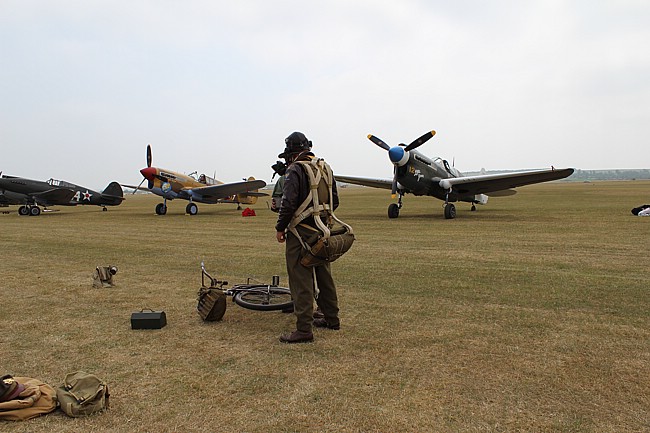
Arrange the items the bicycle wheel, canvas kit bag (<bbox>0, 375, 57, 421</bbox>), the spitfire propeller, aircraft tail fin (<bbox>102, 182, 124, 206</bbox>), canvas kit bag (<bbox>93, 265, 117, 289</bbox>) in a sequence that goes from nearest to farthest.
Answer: canvas kit bag (<bbox>0, 375, 57, 421</bbox>) → the bicycle wheel → canvas kit bag (<bbox>93, 265, 117, 289</bbox>) → the spitfire propeller → aircraft tail fin (<bbox>102, 182, 124, 206</bbox>)

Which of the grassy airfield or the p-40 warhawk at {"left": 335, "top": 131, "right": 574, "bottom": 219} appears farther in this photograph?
the p-40 warhawk at {"left": 335, "top": 131, "right": 574, "bottom": 219}

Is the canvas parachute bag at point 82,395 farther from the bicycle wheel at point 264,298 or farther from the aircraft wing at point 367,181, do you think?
the aircraft wing at point 367,181

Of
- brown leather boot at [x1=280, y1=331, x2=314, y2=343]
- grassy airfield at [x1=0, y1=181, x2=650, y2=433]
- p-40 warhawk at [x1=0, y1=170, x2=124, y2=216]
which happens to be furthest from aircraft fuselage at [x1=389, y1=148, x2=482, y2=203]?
p-40 warhawk at [x1=0, y1=170, x2=124, y2=216]

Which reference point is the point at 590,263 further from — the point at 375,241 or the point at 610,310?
the point at 375,241

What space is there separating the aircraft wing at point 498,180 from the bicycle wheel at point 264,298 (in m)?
14.3

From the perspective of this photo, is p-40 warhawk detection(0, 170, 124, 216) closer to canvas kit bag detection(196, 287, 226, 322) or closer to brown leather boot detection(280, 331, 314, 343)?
canvas kit bag detection(196, 287, 226, 322)

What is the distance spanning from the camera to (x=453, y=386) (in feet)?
10.7

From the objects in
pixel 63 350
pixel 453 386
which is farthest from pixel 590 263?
pixel 63 350

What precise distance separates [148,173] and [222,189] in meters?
4.05

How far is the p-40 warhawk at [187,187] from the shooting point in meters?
24.2

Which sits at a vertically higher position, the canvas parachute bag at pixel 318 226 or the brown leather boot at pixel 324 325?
the canvas parachute bag at pixel 318 226

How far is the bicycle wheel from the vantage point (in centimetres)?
518

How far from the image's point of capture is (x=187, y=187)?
25359mm

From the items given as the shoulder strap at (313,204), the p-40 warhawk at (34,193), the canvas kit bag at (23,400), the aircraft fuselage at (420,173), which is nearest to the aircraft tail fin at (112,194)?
the p-40 warhawk at (34,193)
